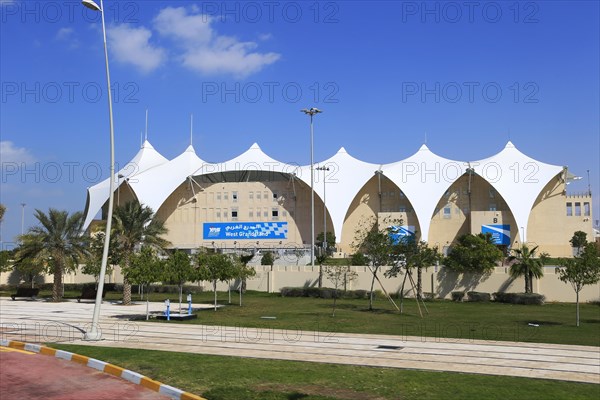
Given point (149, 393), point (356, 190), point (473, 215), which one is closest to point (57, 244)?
point (149, 393)

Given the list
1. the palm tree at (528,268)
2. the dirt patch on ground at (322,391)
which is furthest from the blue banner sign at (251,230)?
the dirt patch on ground at (322,391)

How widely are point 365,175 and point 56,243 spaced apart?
4876 centimetres

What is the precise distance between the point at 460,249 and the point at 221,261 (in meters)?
17.5

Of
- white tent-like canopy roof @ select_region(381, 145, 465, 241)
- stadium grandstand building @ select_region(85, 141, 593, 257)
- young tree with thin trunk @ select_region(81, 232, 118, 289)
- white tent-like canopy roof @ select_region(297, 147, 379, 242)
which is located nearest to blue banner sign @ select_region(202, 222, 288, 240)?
stadium grandstand building @ select_region(85, 141, 593, 257)

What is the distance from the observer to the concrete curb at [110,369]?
31.5ft

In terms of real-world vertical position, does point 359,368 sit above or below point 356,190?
below

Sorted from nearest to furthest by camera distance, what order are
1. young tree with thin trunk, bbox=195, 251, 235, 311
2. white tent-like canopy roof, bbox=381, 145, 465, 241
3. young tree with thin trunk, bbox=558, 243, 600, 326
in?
young tree with thin trunk, bbox=558, 243, 600, 326, young tree with thin trunk, bbox=195, 251, 235, 311, white tent-like canopy roof, bbox=381, 145, 465, 241

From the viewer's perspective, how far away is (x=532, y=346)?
50.8 feet

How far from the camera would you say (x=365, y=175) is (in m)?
76.8

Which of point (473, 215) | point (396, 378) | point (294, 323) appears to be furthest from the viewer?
point (473, 215)

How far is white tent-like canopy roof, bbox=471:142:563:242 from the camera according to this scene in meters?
71.3

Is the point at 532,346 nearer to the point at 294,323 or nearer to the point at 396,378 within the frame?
the point at 396,378

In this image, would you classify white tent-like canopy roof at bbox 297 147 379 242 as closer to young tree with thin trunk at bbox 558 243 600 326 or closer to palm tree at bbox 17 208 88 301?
palm tree at bbox 17 208 88 301

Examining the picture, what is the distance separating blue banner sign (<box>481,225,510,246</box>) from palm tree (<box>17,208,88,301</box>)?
50873 millimetres
